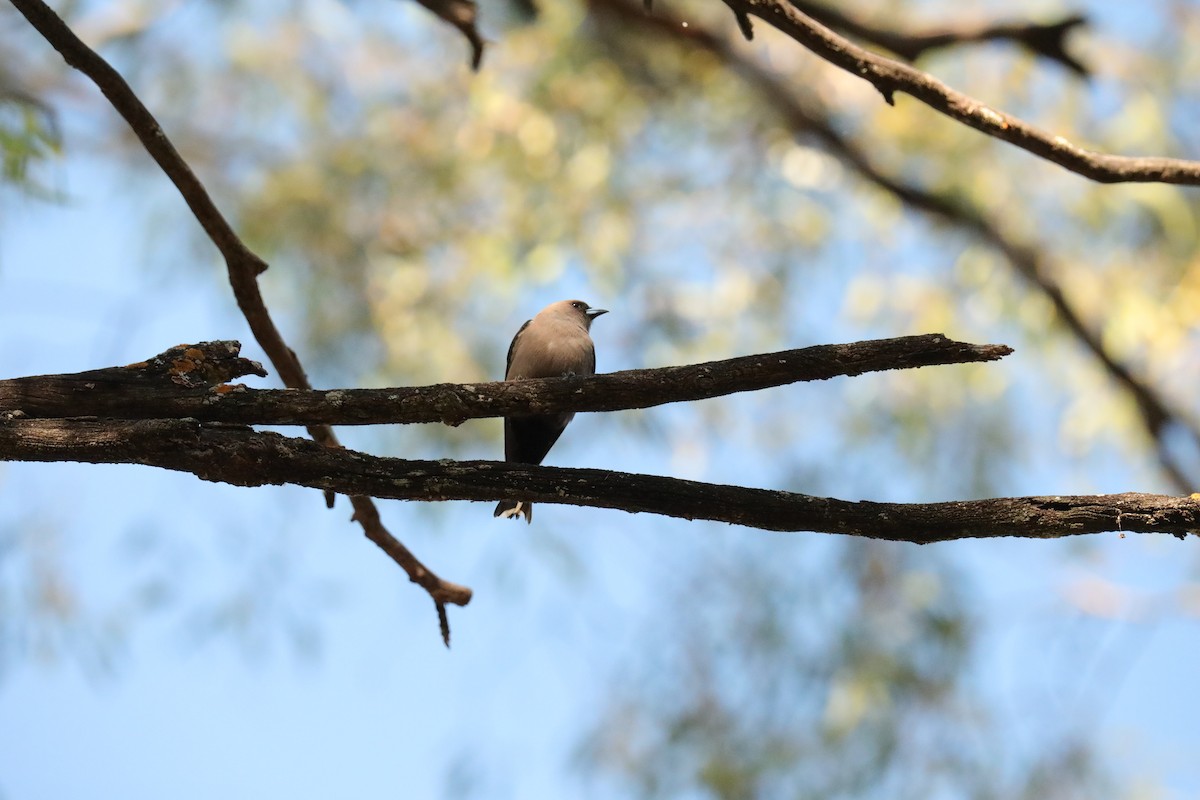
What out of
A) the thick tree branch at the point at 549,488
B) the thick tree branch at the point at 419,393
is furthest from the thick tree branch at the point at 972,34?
the thick tree branch at the point at 549,488

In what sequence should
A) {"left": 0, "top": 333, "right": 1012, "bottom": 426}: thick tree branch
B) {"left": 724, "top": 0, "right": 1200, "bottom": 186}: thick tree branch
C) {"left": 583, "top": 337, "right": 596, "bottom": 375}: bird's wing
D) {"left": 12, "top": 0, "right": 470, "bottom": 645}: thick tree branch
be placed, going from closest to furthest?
{"left": 0, "top": 333, "right": 1012, "bottom": 426}: thick tree branch
{"left": 12, "top": 0, "right": 470, "bottom": 645}: thick tree branch
{"left": 724, "top": 0, "right": 1200, "bottom": 186}: thick tree branch
{"left": 583, "top": 337, "right": 596, "bottom": 375}: bird's wing

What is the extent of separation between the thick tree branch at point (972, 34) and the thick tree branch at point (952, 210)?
146cm

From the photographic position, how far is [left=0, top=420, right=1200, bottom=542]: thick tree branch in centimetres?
317

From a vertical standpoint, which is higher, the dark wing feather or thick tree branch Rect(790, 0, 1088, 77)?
thick tree branch Rect(790, 0, 1088, 77)

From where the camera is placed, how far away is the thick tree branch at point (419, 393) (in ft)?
11.0

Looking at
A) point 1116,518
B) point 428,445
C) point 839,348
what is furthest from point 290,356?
point 428,445

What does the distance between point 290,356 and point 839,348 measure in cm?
250

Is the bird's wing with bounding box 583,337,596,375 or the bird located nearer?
the bird

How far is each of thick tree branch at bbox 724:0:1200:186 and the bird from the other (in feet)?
5.74

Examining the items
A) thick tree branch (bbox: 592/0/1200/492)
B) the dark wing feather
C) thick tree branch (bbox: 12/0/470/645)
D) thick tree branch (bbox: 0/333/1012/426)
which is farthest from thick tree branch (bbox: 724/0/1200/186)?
thick tree branch (bbox: 592/0/1200/492)

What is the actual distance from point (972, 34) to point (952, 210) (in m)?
2.02

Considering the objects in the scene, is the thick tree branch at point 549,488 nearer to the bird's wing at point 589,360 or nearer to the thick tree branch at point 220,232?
the thick tree branch at point 220,232

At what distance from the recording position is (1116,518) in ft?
10.4

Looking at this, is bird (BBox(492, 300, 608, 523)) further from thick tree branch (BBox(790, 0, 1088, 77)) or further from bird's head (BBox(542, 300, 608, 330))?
thick tree branch (BBox(790, 0, 1088, 77))
